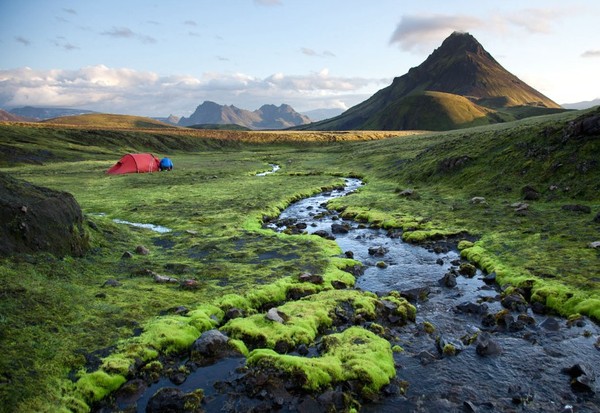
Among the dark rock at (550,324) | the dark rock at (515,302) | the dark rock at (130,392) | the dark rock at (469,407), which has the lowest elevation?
the dark rock at (130,392)

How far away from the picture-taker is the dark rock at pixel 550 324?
1577 cm

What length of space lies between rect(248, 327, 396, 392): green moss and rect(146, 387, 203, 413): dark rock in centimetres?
234

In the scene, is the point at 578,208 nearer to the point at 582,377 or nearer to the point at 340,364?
the point at 582,377

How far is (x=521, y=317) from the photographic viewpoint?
16422 millimetres

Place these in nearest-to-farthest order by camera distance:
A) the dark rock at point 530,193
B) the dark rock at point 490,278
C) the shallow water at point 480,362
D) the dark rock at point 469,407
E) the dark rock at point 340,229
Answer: the dark rock at point 469,407 → the shallow water at point 480,362 → the dark rock at point 490,278 → the dark rock at point 340,229 → the dark rock at point 530,193

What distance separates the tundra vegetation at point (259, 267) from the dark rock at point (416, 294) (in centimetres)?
66

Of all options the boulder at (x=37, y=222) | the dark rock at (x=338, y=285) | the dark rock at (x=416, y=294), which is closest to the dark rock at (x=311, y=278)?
the dark rock at (x=338, y=285)

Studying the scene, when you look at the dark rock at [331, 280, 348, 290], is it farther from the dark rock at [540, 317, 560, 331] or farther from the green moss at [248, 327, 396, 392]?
the dark rock at [540, 317, 560, 331]

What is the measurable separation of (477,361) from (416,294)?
18.5 feet

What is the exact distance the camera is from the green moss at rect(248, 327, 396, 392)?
12.4 meters

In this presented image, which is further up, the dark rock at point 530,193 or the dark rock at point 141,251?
the dark rock at point 530,193

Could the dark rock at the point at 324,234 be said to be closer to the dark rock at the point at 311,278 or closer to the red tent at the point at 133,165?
the dark rock at the point at 311,278

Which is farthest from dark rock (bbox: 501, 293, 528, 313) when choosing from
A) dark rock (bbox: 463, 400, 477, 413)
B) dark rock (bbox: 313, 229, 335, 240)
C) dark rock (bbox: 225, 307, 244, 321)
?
dark rock (bbox: 313, 229, 335, 240)

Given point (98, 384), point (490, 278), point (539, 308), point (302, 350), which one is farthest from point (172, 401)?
point (490, 278)
